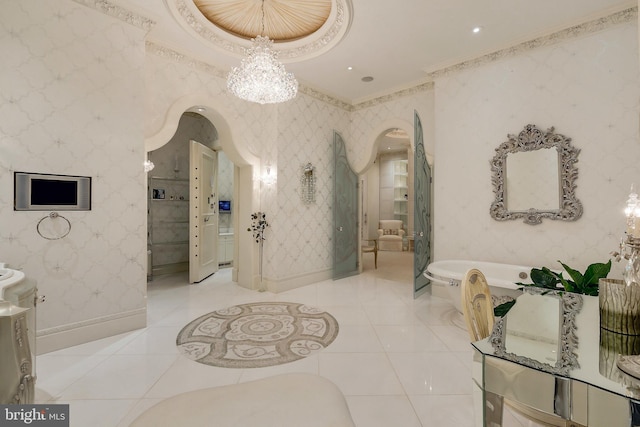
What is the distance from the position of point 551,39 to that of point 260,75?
3533mm

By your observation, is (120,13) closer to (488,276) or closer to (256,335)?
(256,335)

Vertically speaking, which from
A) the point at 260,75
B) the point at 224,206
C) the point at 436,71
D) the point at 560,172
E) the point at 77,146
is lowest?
the point at 224,206

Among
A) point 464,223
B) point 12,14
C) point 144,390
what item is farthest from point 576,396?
point 12,14

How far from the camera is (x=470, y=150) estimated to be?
406 centimetres

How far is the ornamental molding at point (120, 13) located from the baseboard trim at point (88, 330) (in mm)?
3112

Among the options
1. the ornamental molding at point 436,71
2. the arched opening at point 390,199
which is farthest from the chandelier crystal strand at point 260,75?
the arched opening at point 390,199

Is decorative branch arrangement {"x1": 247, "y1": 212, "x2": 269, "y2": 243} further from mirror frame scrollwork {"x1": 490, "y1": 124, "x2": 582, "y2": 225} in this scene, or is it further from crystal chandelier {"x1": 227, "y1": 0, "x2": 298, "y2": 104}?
mirror frame scrollwork {"x1": 490, "y1": 124, "x2": 582, "y2": 225}

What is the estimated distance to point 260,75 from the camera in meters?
3.12

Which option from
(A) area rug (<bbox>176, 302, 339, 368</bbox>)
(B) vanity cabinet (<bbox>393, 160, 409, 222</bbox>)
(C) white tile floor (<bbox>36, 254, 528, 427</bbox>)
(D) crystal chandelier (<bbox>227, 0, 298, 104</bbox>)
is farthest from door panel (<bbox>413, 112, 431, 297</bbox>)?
(B) vanity cabinet (<bbox>393, 160, 409, 222</bbox>)

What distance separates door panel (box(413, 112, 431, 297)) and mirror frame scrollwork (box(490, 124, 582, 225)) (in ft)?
3.06

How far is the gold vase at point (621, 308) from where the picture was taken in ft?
3.72

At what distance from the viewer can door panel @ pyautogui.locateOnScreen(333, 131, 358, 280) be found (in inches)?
215

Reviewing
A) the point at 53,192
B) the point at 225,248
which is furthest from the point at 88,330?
the point at 225,248

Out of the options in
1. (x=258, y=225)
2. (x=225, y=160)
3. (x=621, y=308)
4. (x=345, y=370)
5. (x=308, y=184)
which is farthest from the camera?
(x=225, y=160)
